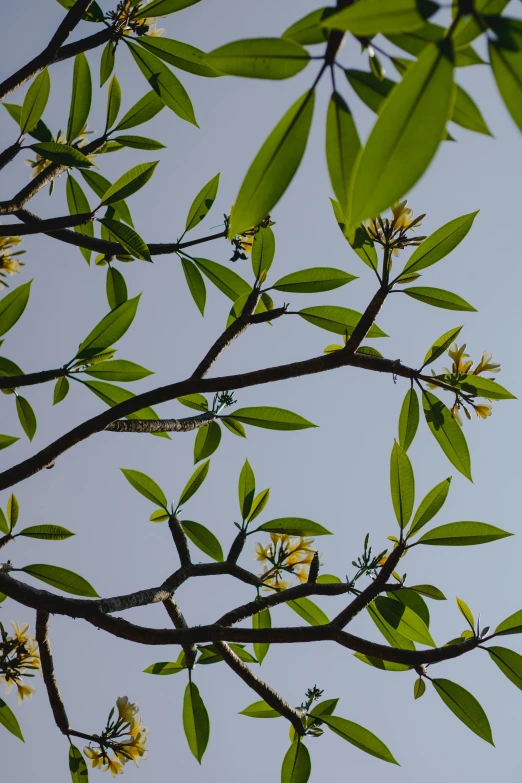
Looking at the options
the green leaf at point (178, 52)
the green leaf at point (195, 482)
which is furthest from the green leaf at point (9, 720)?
the green leaf at point (178, 52)

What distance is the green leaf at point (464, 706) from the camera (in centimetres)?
136

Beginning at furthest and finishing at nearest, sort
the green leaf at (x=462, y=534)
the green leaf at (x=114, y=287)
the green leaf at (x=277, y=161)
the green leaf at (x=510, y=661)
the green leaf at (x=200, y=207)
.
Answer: the green leaf at (x=114, y=287) < the green leaf at (x=200, y=207) < the green leaf at (x=462, y=534) < the green leaf at (x=510, y=661) < the green leaf at (x=277, y=161)

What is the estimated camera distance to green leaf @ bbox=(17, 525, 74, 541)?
1648mm

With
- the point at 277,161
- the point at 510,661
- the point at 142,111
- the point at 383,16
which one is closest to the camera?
the point at 383,16

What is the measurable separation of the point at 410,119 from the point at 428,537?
1.03 m

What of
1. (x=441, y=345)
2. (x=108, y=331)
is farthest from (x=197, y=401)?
(x=441, y=345)

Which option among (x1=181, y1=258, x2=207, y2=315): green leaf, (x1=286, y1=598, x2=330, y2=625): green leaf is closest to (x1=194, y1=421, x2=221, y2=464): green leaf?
(x1=181, y1=258, x2=207, y2=315): green leaf

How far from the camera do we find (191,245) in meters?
1.59

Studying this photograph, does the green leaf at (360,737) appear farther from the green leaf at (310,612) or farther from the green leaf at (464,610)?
the green leaf at (464,610)

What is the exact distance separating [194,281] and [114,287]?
275 millimetres

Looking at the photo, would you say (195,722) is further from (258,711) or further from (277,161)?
(277,161)

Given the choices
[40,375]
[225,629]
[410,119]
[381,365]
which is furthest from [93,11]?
[225,629]

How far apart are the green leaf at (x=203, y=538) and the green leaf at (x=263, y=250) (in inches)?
27.1

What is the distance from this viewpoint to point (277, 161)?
0.76m
